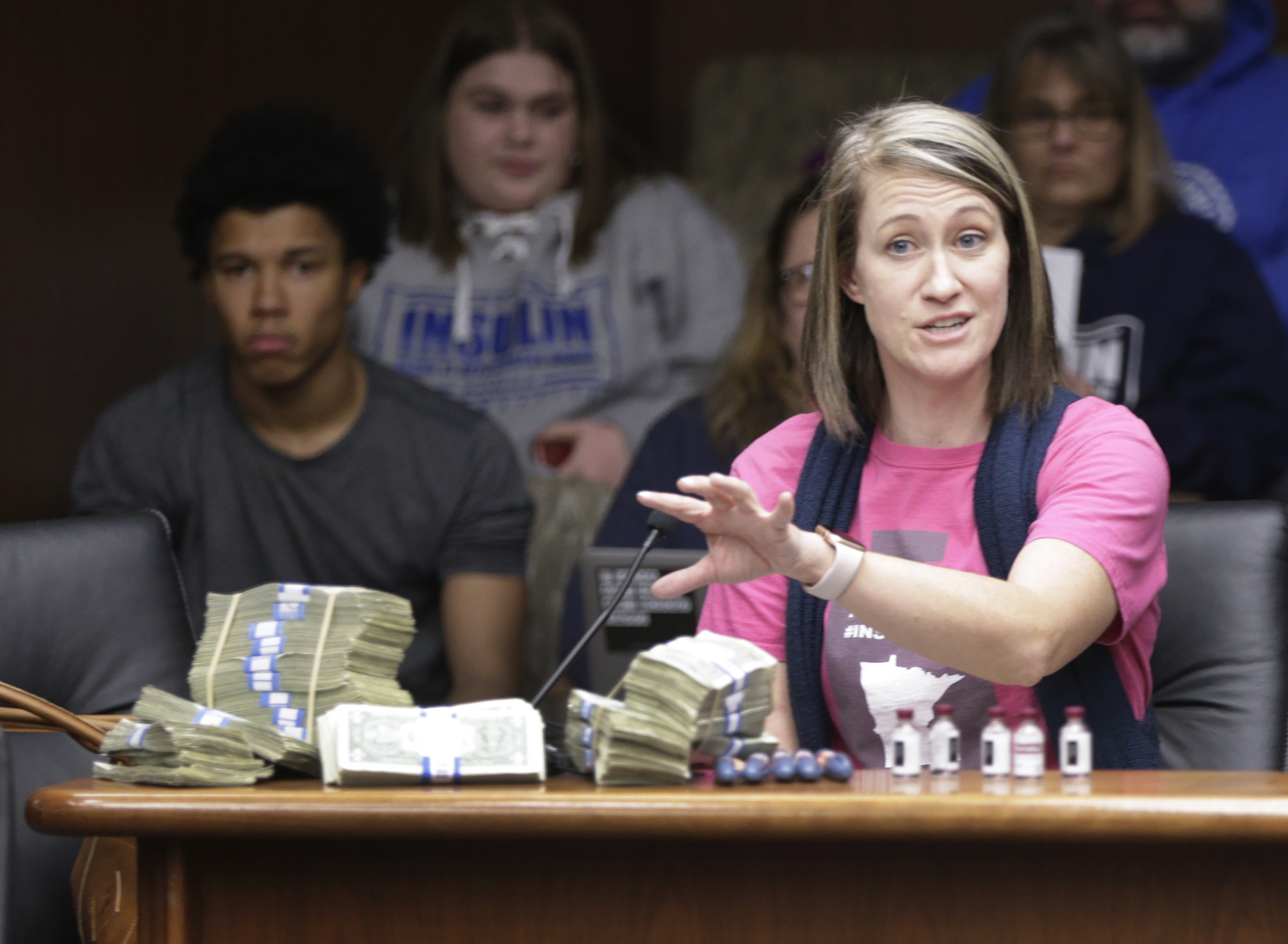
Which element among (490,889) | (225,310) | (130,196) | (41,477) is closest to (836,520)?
(490,889)

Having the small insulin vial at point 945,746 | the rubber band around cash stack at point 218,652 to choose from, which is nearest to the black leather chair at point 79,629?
the rubber band around cash stack at point 218,652

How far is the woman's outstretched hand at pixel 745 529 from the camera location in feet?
3.82

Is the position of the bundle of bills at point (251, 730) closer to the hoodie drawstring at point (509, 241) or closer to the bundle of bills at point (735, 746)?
the bundle of bills at point (735, 746)

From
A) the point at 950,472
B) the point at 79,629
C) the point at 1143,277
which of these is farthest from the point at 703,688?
the point at 1143,277

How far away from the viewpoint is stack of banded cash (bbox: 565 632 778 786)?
1.14 metres

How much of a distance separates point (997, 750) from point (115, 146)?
7.06ft

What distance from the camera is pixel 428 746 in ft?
3.88

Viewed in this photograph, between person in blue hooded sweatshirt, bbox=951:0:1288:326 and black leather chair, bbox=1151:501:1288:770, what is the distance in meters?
1.51

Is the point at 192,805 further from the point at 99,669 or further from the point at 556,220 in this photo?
the point at 556,220

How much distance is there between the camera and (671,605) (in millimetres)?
1942

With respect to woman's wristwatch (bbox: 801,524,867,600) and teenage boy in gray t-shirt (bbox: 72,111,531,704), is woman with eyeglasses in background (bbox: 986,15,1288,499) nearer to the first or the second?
teenage boy in gray t-shirt (bbox: 72,111,531,704)

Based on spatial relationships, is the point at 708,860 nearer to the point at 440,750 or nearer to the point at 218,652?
the point at 440,750

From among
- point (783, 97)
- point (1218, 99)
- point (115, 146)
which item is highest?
point (783, 97)

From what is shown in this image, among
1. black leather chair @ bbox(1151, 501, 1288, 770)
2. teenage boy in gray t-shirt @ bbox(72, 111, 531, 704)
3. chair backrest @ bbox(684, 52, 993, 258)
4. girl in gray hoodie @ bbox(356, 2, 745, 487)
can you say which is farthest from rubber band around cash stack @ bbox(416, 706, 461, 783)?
chair backrest @ bbox(684, 52, 993, 258)
